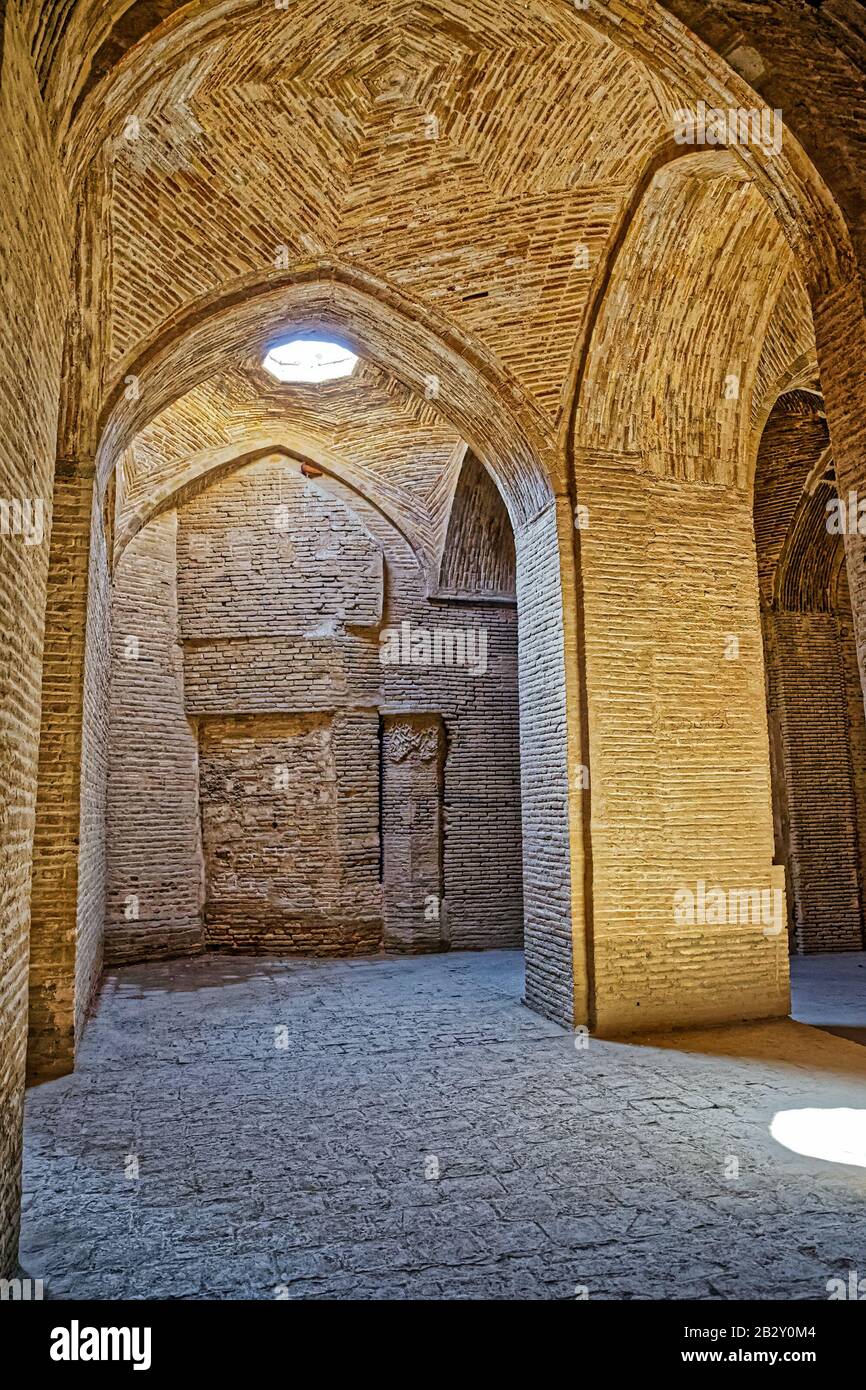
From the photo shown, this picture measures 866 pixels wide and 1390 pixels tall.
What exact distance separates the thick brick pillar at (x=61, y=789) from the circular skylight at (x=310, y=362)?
401 centimetres

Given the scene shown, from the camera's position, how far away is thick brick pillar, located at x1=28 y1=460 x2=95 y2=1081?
586cm

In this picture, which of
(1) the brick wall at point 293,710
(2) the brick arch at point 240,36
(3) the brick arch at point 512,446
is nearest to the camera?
(2) the brick arch at point 240,36

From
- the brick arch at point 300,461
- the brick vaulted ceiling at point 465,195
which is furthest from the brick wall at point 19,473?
the brick arch at point 300,461

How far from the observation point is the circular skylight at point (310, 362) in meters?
9.74

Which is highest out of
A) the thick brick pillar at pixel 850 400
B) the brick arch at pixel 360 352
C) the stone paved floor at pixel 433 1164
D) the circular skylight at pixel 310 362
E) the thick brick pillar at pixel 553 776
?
the circular skylight at pixel 310 362

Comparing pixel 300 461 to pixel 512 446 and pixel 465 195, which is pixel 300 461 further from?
pixel 465 195

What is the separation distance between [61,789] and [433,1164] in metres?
3.55

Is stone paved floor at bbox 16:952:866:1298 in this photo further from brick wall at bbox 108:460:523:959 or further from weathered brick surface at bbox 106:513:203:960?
brick wall at bbox 108:460:523:959

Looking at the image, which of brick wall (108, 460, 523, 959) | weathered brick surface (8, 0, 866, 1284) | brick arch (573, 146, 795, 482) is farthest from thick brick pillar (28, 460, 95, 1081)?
brick wall (108, 460, 523, 959)

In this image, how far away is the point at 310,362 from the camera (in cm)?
1007

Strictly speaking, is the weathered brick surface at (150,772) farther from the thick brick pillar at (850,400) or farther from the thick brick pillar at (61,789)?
the thick brick pillar at (850,400)

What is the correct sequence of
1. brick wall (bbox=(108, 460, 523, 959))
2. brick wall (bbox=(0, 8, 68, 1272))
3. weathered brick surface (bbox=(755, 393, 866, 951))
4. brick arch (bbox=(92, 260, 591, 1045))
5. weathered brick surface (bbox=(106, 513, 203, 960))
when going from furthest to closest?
weathered brick surface (bbox=(755, 393, 866, 951)) < brick wall (bbox=(108, 460, 523, 959)) < weathered brick surface (bbox=(106, 513, 203, 960)) < brick arch (bbox=(92, 260, 591, 1045)) < brick wall (bbox=(0, 8, 68, 1272))

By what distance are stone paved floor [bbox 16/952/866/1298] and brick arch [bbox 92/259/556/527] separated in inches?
164

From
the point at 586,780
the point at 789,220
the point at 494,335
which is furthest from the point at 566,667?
the point at 789,220
